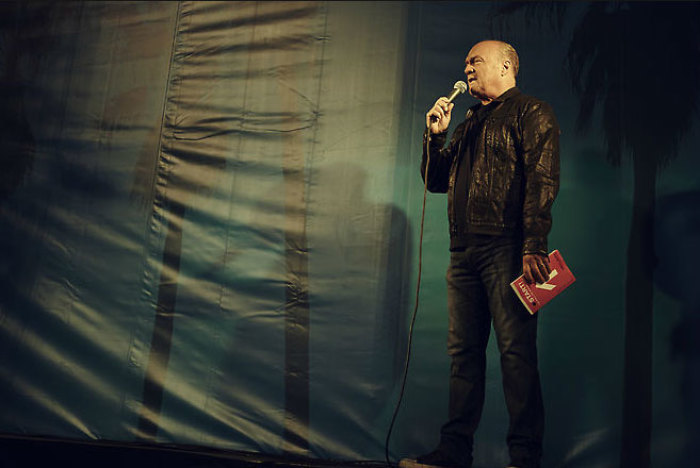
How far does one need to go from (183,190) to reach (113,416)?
1.08 meters

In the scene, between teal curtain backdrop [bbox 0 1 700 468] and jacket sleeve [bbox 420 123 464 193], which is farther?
teal curtain backdrop [bbox 0 1 700 468]

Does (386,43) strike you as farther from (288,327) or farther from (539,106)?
(288,327)

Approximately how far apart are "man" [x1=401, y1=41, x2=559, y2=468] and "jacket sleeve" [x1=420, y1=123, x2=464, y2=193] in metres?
0.04

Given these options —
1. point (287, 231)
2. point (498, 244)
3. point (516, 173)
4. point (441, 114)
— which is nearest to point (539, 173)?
point (516, 173)

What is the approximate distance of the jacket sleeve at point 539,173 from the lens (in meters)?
1.76

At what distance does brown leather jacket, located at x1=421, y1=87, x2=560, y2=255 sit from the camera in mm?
1775

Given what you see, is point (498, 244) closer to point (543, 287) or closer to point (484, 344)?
point (543, 287)

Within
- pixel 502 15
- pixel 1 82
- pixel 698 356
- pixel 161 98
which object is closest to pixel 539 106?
pixel 502 15

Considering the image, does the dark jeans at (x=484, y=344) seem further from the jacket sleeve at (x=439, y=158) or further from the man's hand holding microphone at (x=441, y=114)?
the man's hand holding microphone at (x=441, y=114)

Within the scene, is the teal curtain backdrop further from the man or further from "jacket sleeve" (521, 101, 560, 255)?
"jacket sleeve" (521, 101, 560, 255)

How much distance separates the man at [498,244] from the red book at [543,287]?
29 millimetres

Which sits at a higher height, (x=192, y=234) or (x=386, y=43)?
(x=386, y=43)

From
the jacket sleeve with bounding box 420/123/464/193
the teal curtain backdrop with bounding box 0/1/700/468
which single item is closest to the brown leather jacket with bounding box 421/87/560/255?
the jacket sleeve with bounding box 420/123/464/193

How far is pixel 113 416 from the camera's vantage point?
8.60 ft
